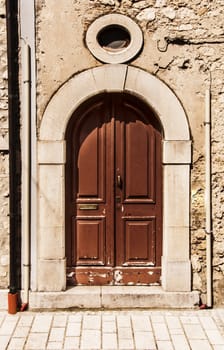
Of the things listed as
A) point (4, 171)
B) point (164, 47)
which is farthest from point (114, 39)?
point (4, 171)

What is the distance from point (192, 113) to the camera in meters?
5.53

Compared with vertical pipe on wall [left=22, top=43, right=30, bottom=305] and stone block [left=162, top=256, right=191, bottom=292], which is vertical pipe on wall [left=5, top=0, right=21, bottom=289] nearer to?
vertical pipe on wall [left=22, top=43, right=30, bottom=305]

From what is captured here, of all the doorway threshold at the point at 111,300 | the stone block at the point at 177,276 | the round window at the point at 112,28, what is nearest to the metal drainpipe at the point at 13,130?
the doorway threshold at the point at 111,300

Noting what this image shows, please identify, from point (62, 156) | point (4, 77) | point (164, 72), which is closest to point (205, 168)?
point (164, 72)

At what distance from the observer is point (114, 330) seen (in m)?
4.88

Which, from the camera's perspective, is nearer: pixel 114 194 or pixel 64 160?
pixel 64 160

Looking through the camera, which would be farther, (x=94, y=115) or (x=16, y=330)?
(x=94, y=115)

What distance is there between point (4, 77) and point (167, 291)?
329cm

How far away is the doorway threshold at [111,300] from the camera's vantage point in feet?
17.9

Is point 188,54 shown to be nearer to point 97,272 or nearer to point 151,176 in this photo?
point 151,176

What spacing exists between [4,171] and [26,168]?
0.28 m

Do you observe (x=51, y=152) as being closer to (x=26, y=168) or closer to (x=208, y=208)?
(x=26, y=168)

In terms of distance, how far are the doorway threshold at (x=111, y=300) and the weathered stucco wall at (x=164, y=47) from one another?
50 centimetres

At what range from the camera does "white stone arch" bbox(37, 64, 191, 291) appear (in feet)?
17.9
